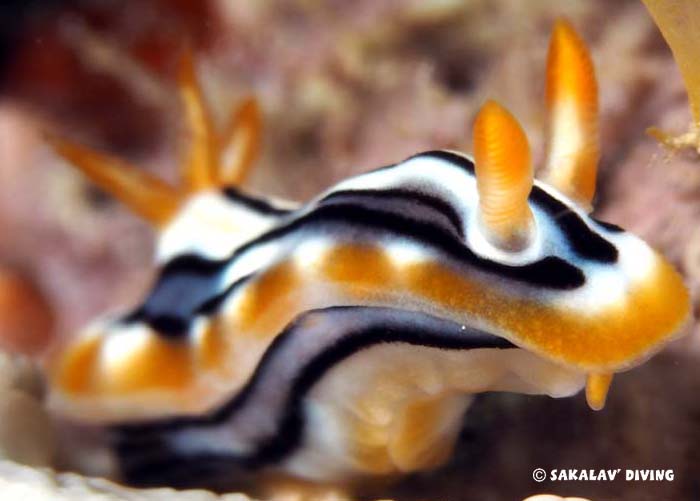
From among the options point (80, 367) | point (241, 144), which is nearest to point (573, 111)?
point (241, 144)

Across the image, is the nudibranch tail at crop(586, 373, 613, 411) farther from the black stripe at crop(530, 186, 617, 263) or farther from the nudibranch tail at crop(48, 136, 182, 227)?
the nudibranch tail at crop(48, 136, 182, 227)

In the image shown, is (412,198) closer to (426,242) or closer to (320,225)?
(426,242)

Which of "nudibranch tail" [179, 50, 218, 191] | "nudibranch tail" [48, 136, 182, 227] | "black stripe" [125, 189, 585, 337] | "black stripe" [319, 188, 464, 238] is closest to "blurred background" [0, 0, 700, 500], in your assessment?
"nudibranch tail" [179, 50, 218, 191]

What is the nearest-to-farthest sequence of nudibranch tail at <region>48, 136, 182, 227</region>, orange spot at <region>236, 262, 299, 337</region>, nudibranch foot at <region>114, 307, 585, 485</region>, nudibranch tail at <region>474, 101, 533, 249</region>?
nudibranch tail at <region>474, 101, 533, 249</region>, nudibranch foot at <region>114, 307, 585, 485</region>, orange spot at <region>236, 262, 299, 337</region>, nudibranch tail at <region>48, 136, 182, 227</region>

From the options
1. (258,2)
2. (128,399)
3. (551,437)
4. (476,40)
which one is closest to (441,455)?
(551,437)

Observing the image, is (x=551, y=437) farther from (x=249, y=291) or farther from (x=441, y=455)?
(x=249, y=291)

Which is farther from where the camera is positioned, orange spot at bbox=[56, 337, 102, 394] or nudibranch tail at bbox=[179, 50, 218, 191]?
nudibranch tail at bbox=[179, 50, 218, 191]

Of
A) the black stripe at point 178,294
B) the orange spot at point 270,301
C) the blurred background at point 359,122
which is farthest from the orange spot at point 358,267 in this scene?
the blurred background at point 359,122
